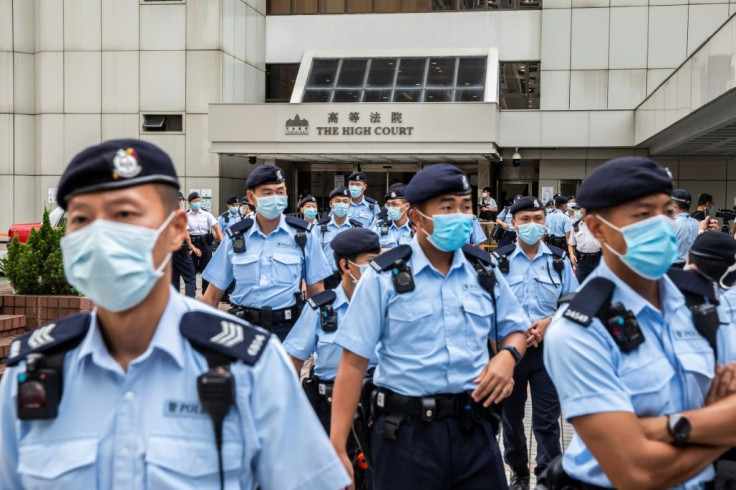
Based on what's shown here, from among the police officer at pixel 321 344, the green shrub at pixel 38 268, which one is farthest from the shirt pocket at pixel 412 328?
the green shrub at pixel 38 268

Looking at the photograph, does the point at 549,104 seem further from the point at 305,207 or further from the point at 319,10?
the point at 305,207

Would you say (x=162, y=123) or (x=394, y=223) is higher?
(x=162, y=123)

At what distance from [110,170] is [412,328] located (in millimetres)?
1916

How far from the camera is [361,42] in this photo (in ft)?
93.0

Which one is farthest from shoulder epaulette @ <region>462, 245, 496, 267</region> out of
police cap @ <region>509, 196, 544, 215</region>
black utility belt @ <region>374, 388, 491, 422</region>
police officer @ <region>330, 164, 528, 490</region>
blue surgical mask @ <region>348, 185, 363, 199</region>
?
blue surgical mask @ <region>348, 185, 363, 199</region>

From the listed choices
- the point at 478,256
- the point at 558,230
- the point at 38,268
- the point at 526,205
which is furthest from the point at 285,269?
the point at 558,230

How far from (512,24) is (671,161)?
6.89 m

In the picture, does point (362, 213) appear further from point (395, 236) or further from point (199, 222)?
point (199, 222)

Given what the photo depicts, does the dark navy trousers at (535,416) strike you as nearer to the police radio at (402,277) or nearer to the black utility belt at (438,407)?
the black utility belt at (438,407)

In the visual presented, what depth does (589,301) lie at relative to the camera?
259 centimetres

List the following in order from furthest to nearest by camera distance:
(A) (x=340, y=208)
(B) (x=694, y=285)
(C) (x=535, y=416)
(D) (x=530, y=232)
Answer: (A) (x=340, y=208) < (D) (x=530, y=232) < (C) (x=535, y=416) < (B) (x=694, y=285)

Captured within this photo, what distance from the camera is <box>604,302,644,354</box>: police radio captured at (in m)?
2.53

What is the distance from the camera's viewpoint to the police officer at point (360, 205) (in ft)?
42.7

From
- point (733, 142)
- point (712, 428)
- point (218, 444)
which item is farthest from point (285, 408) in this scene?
point (733, 142)
